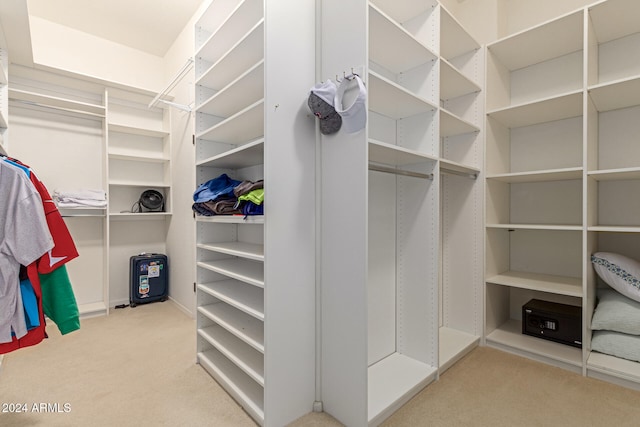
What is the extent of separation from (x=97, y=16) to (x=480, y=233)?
3980 millimetres

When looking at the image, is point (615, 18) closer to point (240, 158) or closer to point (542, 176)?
point (542, 176)

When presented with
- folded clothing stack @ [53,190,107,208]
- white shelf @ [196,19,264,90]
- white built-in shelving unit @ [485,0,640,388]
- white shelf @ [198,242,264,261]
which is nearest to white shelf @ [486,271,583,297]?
white built-in shelving unit @ [485,0,640,388]

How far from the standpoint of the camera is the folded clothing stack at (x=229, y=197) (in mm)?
1518

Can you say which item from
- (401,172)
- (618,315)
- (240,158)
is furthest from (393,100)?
(618,315)

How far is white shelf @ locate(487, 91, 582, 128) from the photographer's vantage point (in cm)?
197

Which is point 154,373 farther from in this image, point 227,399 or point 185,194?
point 185,194

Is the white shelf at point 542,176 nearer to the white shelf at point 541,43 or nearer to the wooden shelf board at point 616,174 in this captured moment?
the wooden shelf board at point 616,174

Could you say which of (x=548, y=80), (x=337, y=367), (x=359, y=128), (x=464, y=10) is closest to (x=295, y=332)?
(x=337, y=367)

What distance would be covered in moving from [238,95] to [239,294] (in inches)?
47.9

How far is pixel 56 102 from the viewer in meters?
2.94

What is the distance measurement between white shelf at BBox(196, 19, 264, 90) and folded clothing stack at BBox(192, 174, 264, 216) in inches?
26.5

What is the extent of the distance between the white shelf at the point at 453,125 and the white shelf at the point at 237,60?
120cm

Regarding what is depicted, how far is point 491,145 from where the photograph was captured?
2340mm

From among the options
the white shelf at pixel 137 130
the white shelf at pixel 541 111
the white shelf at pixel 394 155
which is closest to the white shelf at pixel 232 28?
the white shelf at pixel 394 155
